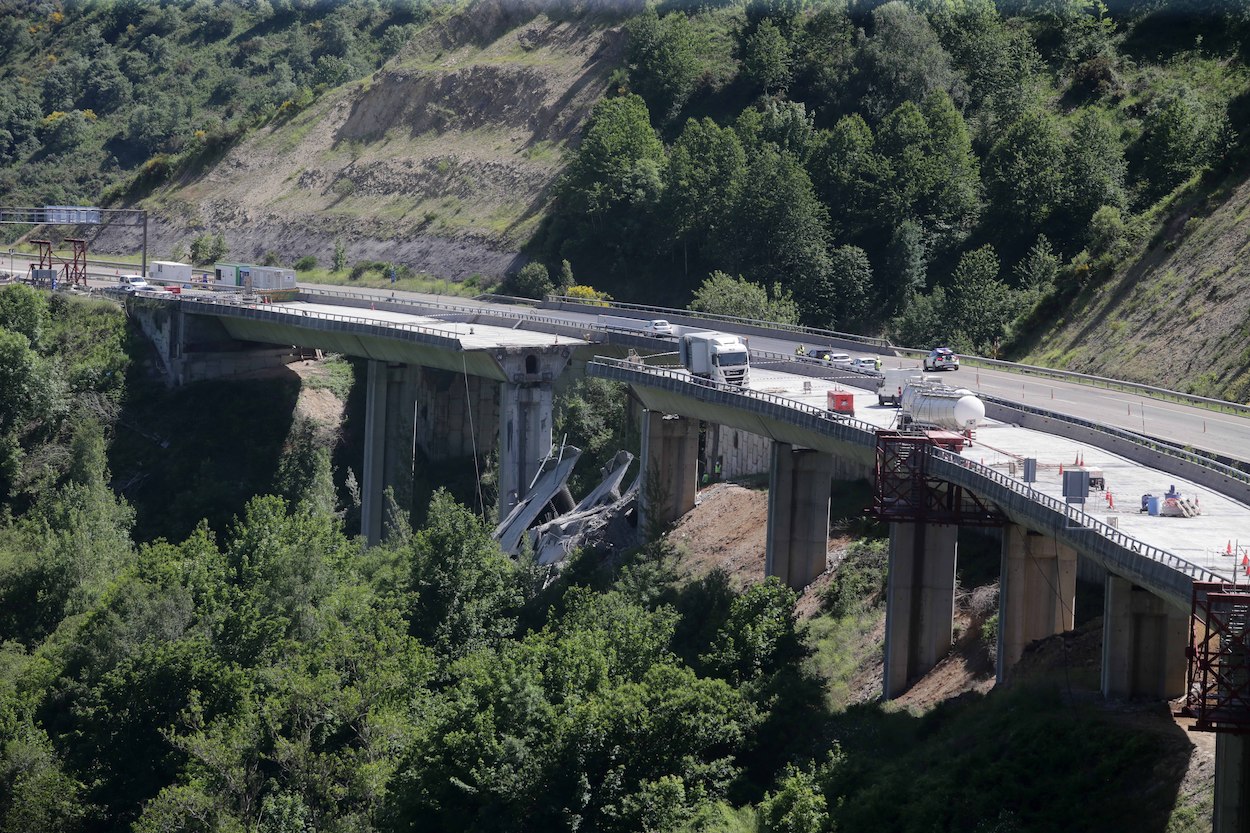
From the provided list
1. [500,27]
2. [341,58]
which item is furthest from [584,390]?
[341,58]

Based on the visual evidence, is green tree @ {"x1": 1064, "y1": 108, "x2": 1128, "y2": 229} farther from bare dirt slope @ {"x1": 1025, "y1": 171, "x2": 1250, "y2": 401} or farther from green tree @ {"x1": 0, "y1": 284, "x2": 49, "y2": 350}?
green tree @ {"x1": 0, "y1": 284, "x2": 49, "y2": 350}

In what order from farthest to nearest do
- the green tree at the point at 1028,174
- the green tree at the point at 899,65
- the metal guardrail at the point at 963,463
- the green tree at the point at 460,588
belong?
1. the green tree at the point at 899,65
2. the green tree at the point at 1028,174
3. the green tree at the point at 460,588
4. the metal guardrail at the point at 963,463

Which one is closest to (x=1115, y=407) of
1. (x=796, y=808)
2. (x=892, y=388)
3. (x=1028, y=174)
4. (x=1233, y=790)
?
(x=892, y=388)

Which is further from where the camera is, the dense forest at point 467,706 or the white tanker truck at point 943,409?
the white tanker truck at point 943,409

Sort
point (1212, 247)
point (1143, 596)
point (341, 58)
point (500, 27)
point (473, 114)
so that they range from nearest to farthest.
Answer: point (1143, 596), point (1212, 247), point (473, 114), point (500, 27), point (341, 58)

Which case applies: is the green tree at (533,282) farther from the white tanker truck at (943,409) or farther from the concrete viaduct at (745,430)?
the white tanker truck at (943,409)

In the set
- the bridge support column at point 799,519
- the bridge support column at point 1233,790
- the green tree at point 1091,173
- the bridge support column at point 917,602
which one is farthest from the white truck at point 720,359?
the green tree at point 1091,173

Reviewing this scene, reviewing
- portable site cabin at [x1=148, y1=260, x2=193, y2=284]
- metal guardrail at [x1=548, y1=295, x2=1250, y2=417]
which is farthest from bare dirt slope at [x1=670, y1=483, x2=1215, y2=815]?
portable site cabin at [x1=148, y1=260, x2=193, y2=284]

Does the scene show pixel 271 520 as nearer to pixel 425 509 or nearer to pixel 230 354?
pixel 425 509
